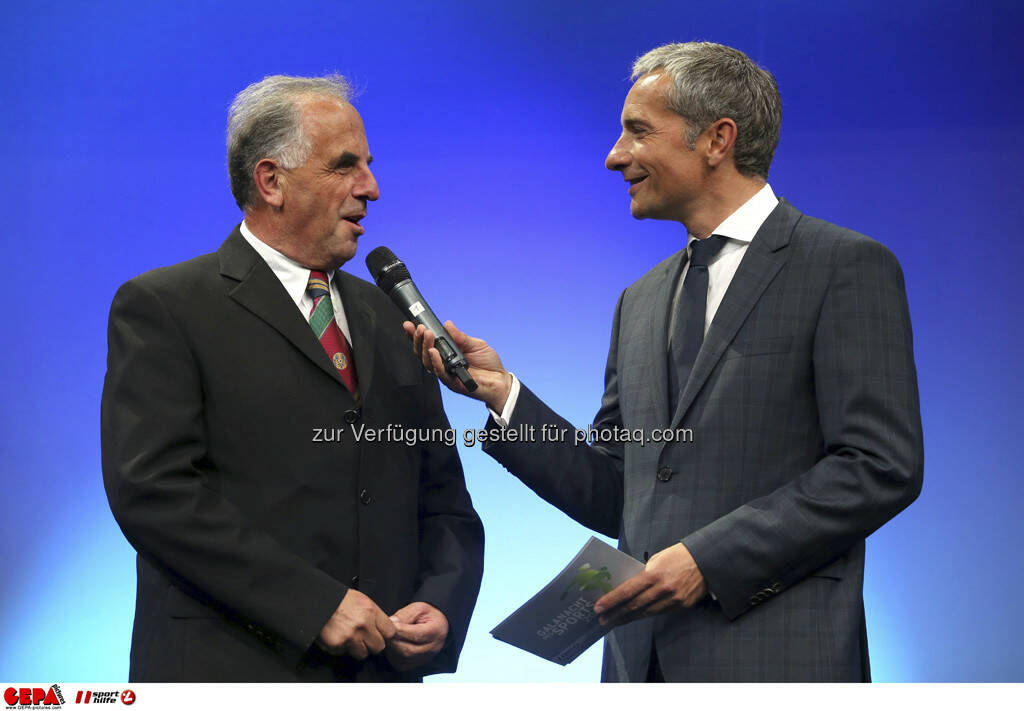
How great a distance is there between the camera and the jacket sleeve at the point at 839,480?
2023 mm

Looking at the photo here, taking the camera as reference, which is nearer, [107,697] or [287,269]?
[107,697]

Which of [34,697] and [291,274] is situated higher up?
[291,274]

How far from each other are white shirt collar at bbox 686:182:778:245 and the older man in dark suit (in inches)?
28.1

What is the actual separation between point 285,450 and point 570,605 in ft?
1.99

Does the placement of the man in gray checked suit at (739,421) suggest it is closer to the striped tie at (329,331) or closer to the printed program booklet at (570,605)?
the printed program booklet at (570,605)

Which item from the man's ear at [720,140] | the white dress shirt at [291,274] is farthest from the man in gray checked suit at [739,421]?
the white dress shirt at [291,274]

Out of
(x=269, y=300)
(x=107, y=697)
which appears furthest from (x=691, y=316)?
(x=107, y=697)

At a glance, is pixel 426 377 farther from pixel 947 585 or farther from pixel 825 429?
pixel 947 585

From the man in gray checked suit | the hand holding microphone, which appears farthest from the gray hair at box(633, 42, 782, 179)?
the hand holding microphone

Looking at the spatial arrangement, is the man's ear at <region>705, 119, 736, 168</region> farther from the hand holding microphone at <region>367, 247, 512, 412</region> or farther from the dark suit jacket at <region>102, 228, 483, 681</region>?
the dark suit jacket at <region>102, 228, 483, 681</region>

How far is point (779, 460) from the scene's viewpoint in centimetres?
214

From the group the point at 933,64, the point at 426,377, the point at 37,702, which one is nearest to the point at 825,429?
the point at 426,377

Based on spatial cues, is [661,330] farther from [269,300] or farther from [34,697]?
[34,697]

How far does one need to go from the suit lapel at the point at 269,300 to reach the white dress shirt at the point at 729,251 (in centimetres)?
36
